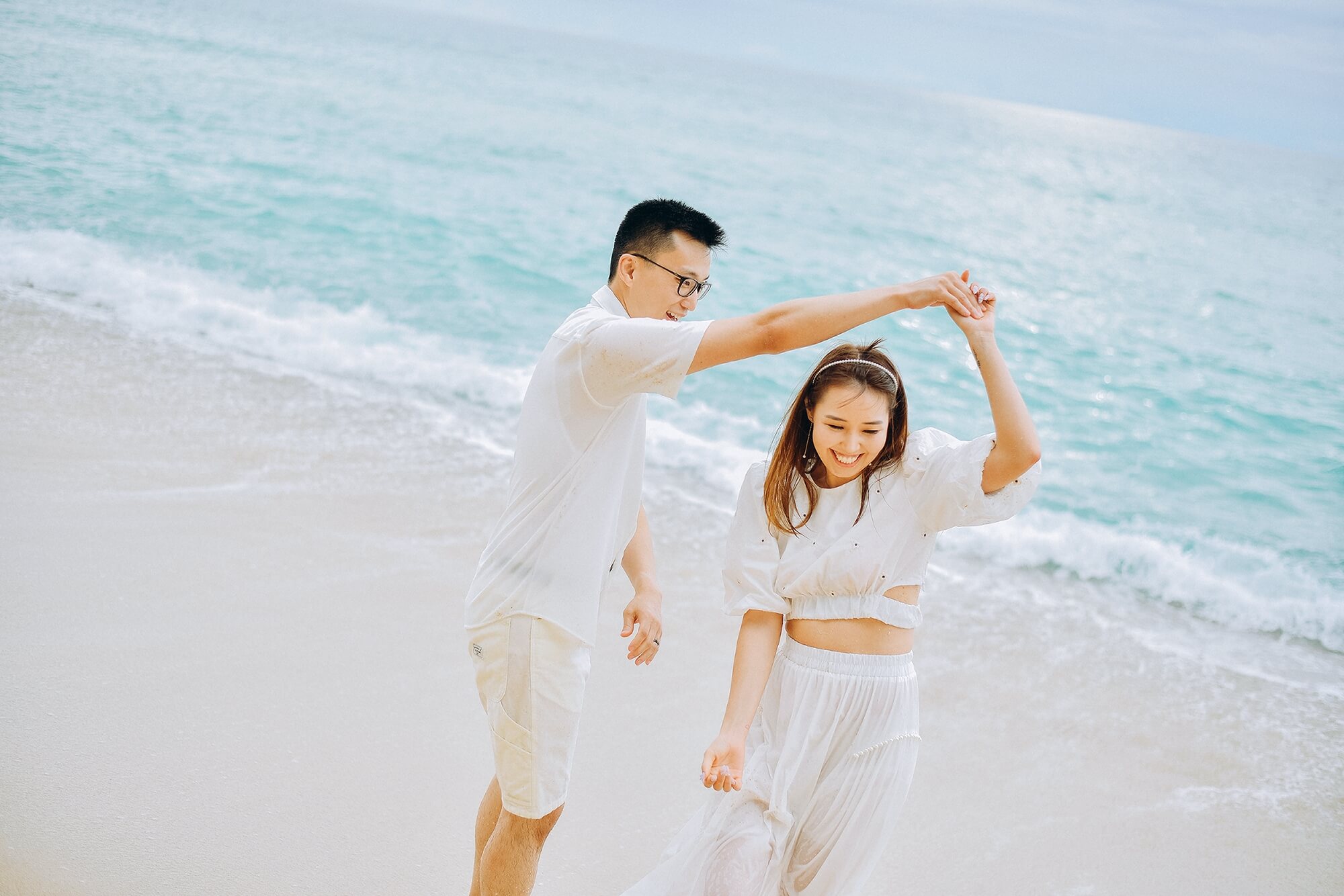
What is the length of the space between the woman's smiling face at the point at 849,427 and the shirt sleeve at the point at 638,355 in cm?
38

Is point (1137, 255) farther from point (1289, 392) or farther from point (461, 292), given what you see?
point (461, 292)

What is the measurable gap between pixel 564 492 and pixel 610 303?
1.67ft

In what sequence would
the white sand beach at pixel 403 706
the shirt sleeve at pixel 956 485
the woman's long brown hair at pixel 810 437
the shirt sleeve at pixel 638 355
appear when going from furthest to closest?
the white sand beach at pixel 403 706, the woman's long brown hair at pixel 810 437, the shirt sleeve at pixel 956 485, the shirt sleeve at pixel 638 355

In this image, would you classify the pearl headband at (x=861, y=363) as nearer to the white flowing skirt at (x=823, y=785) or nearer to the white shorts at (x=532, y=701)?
the white flowing skirt at (x=823, y=785)

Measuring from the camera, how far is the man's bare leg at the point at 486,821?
2846mm

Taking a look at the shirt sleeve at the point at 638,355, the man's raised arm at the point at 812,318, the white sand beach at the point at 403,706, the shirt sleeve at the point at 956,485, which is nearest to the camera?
the man's raised arm at the point at 812,318

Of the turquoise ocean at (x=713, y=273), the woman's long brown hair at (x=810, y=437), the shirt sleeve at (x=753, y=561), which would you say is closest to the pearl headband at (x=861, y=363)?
the woman's long brown hair at (x=810, y=437)

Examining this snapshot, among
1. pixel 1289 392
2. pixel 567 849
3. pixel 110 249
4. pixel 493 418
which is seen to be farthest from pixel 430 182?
pixel 567 849

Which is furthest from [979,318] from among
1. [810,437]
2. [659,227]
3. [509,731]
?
[509,731]

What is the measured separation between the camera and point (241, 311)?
10.2 metres

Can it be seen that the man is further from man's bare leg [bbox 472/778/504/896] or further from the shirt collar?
man's bare leg [bbox 472/778/504/896]

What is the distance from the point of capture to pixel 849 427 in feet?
8.02

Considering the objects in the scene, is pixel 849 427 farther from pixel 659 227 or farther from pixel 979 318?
pixel 659 227

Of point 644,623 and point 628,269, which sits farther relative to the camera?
point 644,623
